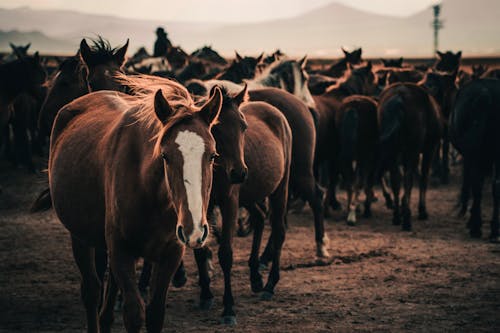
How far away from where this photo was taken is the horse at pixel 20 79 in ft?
42.5

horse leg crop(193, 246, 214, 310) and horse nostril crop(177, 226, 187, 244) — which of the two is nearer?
horse nostril crop(177, 226, 187, 244)

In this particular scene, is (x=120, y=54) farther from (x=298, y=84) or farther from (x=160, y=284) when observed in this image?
(x=298, y=84)

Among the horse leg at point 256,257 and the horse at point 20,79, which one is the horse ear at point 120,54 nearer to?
the horse leg at point 256,257

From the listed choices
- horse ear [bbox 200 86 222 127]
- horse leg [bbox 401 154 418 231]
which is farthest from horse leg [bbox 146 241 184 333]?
horse leg [bbox 401 154 418 231]

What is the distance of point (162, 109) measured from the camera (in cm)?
386

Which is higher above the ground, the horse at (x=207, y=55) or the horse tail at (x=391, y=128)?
the horse at (x=207, y=55)

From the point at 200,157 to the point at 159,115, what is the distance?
443mm

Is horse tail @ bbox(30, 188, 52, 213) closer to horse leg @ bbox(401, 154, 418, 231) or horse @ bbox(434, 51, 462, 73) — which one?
horse leg @ bbox(401, 154, 418, 231)

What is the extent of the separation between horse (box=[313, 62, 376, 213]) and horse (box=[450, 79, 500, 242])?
8.33 feet

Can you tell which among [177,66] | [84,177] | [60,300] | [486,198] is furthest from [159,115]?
[177,66]

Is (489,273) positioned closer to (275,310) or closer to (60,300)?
(275,310)

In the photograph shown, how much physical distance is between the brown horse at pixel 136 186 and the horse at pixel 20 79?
828 centimetres


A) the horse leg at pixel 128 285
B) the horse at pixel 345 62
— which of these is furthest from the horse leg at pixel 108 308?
the horse at pixel 345 62

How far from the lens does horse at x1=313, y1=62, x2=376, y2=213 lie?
11930 millimetres
